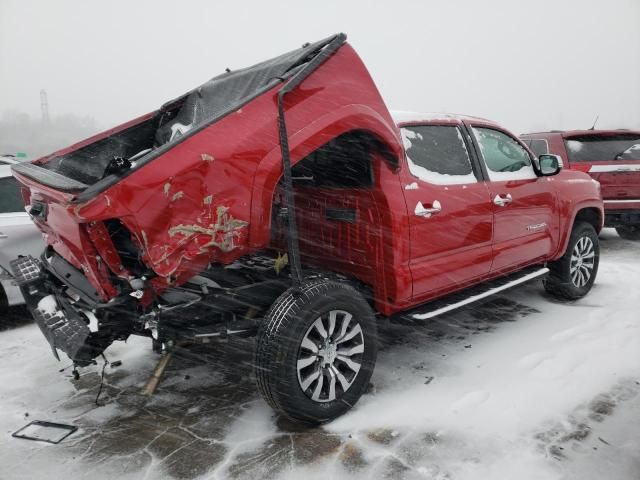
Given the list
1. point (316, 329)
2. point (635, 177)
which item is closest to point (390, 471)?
point (316, 329)

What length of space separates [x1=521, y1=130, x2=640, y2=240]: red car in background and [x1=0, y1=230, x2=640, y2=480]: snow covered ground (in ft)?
12.2

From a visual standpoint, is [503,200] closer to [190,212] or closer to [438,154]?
[438,154]

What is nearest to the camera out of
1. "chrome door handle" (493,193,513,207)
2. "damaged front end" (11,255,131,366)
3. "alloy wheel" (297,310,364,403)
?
"damaged front end" (11,255,131,366)

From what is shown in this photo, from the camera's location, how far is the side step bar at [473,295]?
3.53 meters

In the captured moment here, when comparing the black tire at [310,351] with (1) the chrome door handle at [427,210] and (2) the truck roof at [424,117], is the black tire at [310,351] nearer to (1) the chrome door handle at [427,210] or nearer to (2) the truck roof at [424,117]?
(1) the chrome door handle at [427,210]

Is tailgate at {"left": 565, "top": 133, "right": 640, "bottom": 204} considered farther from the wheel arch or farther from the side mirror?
the side mirror

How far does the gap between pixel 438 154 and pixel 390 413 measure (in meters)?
1.99

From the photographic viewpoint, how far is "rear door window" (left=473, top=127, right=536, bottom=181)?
4160 millimetres

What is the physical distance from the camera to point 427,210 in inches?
134

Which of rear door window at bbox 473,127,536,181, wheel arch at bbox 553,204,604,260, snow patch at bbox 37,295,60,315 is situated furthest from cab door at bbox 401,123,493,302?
snow patch at bbox 37,295,60,315

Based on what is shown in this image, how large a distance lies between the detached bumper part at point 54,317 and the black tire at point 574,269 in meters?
4.52

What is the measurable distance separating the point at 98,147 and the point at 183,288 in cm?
137

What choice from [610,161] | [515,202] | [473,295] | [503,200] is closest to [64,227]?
[473,295]

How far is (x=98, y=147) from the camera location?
3693 mm
